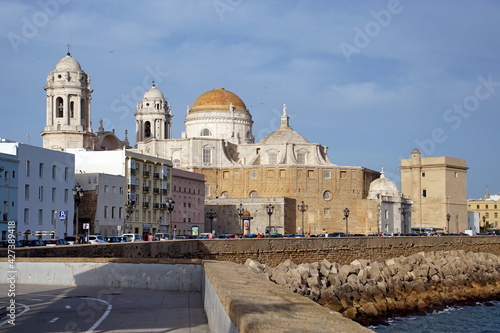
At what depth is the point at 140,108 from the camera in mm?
93750

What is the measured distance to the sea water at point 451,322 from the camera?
90.0 ft

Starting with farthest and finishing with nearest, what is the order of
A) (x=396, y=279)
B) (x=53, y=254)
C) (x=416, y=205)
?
1. (x=416, y=205)
2. (x=396, y=279)
3. (x=53, y=254)

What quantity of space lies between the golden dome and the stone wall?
48614 mm

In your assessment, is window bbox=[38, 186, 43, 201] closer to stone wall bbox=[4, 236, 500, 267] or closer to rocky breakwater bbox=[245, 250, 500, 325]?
stone wall bbox=[4, 236, 500, 267]

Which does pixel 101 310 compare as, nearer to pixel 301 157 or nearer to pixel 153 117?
pixel 153 117

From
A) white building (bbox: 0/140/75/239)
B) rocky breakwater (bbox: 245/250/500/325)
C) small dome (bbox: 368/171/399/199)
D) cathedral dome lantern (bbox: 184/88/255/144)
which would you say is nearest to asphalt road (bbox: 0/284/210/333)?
rocky breakwater (bbox: 245/250/500/325)

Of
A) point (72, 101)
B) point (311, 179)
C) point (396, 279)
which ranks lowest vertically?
point (396, 279)

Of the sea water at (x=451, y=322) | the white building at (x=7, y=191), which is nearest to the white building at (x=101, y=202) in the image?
the white building at (x=7, y=191)

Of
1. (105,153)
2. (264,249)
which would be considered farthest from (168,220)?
(264,249)

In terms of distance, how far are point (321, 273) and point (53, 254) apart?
1162 cm

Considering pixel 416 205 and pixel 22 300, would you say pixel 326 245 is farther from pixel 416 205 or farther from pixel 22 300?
pixel 416 205

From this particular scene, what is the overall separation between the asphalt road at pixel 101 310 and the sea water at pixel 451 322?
13307 millimetres

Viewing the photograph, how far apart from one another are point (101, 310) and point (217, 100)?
287 feet

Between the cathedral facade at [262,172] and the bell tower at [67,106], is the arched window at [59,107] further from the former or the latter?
the cathedral facade at [262,172]
